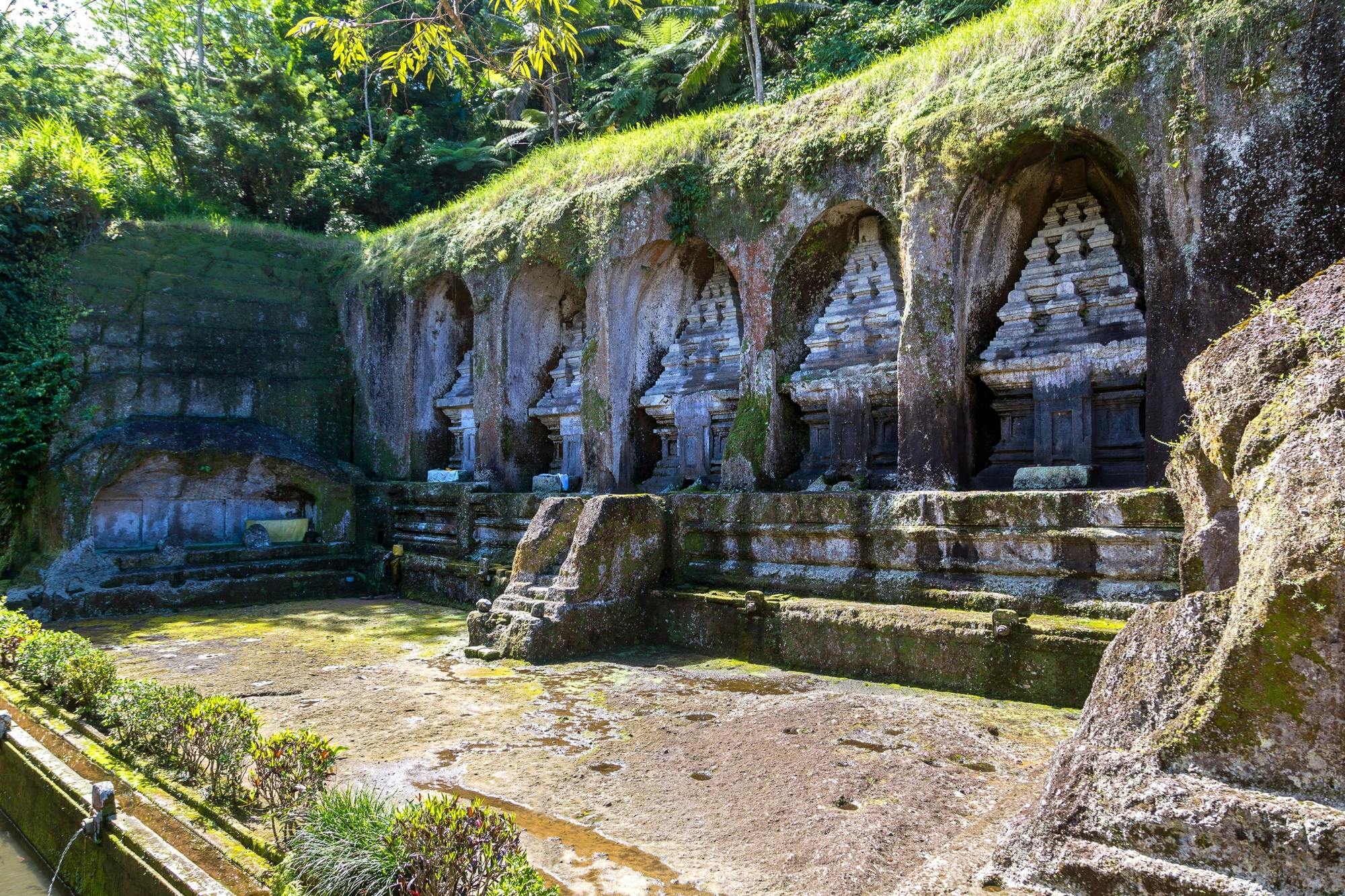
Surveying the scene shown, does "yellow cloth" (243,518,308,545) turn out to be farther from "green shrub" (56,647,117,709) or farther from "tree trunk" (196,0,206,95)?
"tree trunk" (196,0,206,95)

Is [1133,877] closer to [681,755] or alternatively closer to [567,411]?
[681,755]

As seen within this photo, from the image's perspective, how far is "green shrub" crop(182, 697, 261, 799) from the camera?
3836mm

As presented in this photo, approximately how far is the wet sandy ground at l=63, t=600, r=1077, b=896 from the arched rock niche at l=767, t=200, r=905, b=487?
112 inches

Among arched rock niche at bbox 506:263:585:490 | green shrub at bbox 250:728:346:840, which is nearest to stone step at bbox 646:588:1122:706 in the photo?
green shrub at bbox 250:728:346:840

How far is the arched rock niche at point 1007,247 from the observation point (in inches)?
304

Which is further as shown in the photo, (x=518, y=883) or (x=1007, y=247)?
(x=1007, y=247)

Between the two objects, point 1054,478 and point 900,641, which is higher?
point 1054,478

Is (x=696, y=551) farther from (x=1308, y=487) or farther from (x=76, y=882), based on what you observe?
(x=1308, y=487)

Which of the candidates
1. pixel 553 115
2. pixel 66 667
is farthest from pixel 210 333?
pixel 553 115

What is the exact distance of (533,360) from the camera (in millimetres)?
12672

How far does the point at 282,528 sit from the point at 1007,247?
32.0 ft

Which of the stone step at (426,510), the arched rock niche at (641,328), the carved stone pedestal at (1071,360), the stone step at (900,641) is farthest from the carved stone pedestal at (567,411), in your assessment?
the carved stone pedestal at (1071,360)

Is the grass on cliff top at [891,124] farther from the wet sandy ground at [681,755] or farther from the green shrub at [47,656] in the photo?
the green shrub at [47,656]

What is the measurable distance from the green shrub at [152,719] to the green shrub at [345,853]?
146cm
